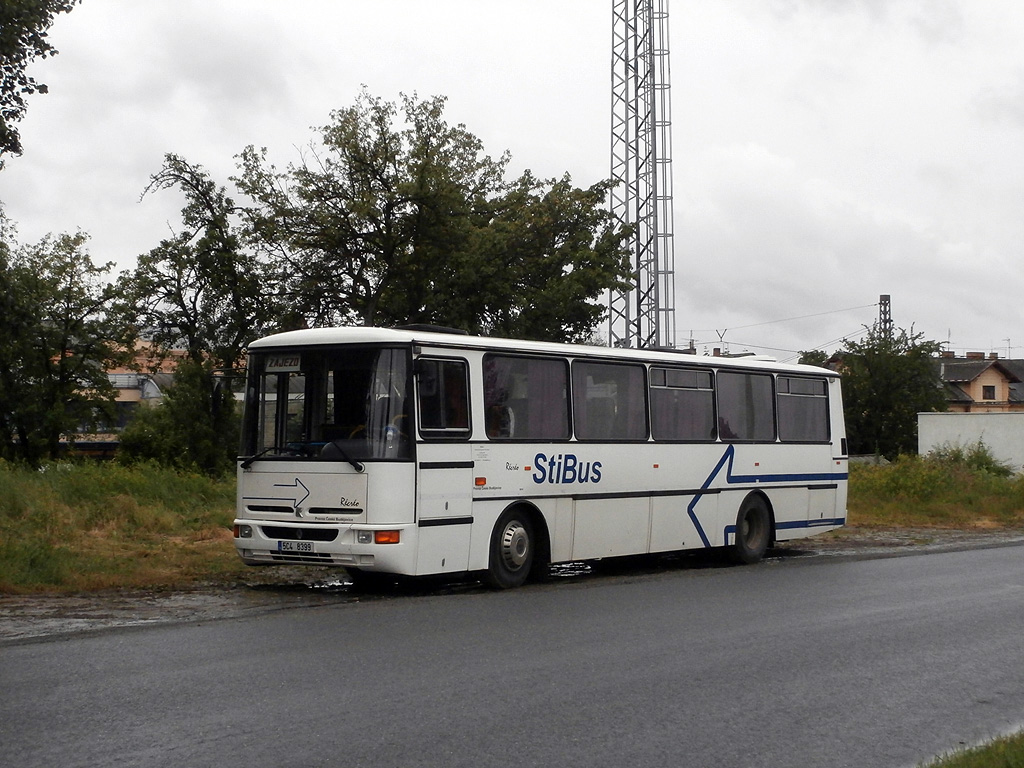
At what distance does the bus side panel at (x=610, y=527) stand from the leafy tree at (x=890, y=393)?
56558mm

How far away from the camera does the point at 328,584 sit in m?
15.3

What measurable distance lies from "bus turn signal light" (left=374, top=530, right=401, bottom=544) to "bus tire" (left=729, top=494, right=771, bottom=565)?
7033 mm

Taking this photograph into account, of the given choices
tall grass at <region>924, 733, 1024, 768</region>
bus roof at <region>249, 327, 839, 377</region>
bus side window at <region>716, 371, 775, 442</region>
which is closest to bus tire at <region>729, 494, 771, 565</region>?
bus side window at <region>716, 371, 775, 442</region>

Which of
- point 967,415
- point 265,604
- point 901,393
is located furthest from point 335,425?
point 901,393

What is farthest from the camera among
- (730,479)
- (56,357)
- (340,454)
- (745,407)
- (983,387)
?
(983,387)

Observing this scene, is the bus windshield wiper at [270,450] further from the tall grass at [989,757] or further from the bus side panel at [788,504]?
the tall grass at [989,757]

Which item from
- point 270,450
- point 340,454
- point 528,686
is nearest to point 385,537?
point 340,454

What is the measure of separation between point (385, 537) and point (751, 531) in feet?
25.4

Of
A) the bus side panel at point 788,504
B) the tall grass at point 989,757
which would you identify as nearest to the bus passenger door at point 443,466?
the bus side panel at point 788,504

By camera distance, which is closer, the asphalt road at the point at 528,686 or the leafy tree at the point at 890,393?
the asphalt road at the point at 528,686

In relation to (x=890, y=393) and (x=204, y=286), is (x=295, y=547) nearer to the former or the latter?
(x=204, y=286)

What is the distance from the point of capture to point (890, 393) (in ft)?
234

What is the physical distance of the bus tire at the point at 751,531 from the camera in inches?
739

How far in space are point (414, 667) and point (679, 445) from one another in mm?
9200
